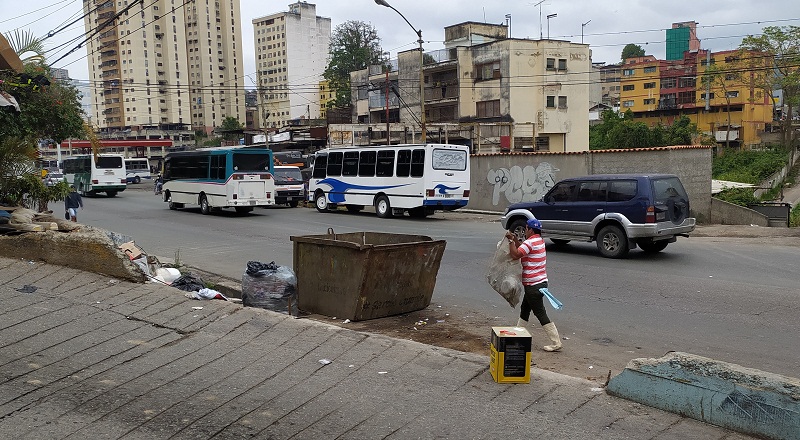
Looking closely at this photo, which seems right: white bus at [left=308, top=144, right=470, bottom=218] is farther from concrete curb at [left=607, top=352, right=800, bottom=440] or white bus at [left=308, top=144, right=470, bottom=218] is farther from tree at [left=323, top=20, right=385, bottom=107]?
tree at [left=323, top=20, right=385, bottom=107]

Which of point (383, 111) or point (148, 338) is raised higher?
point (383, 111)

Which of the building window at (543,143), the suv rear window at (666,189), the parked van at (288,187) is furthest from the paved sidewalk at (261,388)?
the building window at (543,143)

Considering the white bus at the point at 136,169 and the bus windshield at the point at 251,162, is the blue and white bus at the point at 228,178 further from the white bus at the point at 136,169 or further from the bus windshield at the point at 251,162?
the white bus at the point at 136,169

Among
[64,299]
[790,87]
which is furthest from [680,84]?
[64,299]

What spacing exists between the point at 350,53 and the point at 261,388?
78.0 meters

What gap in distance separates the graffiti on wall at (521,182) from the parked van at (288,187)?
29.0ft

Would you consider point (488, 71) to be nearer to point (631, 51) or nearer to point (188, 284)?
point (188, 284)

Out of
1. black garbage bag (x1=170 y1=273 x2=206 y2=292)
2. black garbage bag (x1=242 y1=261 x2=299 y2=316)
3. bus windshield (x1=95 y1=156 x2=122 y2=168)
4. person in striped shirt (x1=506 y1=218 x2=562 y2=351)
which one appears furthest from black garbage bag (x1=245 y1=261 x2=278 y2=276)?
bus windshield (x1=95 y1=156 x2=122 y2=168)

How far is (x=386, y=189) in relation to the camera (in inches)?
973

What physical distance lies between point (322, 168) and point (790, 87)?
4361cm

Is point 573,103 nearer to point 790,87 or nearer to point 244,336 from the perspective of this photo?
point 790,87

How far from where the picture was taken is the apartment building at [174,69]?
376ft

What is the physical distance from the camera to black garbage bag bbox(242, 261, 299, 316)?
8.95m

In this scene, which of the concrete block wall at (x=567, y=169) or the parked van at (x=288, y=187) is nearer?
the concrete block wall at (x=567, y=169)
